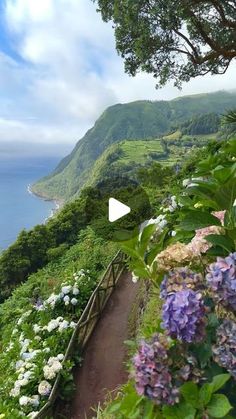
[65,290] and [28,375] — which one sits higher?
[65,290]

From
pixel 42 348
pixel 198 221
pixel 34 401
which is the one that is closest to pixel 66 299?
pixel 42 348

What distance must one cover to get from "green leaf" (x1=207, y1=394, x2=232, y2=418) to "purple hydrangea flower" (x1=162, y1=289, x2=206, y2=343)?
18 cm

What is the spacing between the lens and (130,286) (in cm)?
1004

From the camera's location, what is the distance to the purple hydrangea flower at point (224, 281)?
149 centimetres

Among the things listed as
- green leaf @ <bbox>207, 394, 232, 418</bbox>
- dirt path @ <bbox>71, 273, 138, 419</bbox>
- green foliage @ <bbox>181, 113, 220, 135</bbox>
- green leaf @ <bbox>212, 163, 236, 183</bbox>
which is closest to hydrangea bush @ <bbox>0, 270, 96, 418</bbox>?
dirt path @ <bbox>71, 273, 138, 419</bbox>

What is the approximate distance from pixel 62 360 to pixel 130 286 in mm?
3339

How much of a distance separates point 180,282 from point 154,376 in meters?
0.33

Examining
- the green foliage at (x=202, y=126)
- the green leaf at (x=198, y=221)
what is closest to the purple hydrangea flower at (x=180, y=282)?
the green leaf at (x=198, y=221)

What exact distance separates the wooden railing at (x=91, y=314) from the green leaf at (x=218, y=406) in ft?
16.5

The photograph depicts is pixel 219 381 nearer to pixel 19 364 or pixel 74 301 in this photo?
pixel 19 364

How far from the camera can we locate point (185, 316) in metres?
1.45

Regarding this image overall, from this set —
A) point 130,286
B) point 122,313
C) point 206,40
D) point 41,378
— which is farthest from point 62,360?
point 206,40

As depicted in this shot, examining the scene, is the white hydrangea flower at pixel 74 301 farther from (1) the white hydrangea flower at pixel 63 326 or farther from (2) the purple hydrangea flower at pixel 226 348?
(2) the purple hydrangea flower at pixel 226 348

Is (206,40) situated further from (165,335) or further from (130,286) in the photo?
(165,335)
